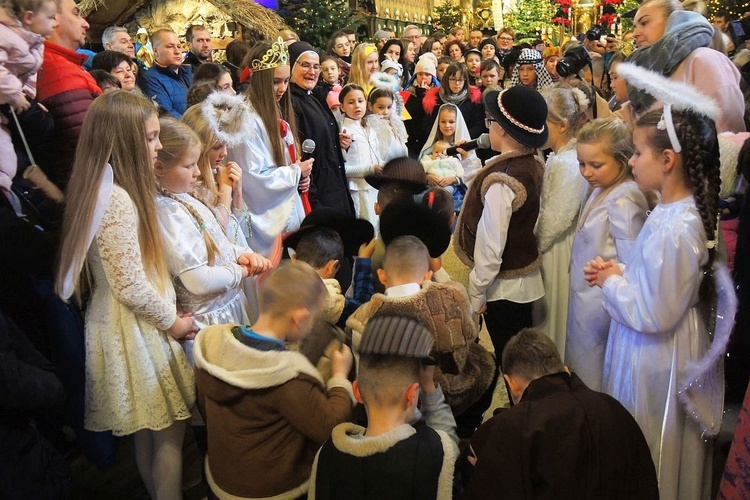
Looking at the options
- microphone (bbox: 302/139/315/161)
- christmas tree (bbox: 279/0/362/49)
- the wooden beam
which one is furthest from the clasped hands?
the wooden beam

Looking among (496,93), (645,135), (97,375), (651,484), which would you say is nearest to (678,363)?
(651,484)

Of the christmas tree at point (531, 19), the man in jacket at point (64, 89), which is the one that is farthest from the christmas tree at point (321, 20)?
the man in jacket at point (64, 89)

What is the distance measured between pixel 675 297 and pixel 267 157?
2356 millimetres

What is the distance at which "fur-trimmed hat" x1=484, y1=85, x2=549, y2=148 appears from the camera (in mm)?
2867

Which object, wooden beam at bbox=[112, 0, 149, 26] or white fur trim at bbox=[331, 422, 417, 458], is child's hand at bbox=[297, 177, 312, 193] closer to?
white fur trim at bbox=[331, 422, 417, 458]

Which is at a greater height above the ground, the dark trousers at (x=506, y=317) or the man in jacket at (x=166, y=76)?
the man in jacket at (x=166, y=76)

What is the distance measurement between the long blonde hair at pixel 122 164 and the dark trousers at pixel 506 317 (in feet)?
5.18

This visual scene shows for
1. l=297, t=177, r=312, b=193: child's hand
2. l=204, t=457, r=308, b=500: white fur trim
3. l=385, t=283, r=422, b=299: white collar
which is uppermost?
l=385, t=283, r=422, b=299: white collar

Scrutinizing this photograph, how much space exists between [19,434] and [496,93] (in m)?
2.38

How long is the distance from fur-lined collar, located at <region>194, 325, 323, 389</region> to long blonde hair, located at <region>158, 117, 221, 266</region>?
63cm

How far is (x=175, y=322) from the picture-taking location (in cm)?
225

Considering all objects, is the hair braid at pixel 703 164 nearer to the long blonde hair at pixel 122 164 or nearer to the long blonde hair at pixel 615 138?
the long blonde hair at pixel 615 138

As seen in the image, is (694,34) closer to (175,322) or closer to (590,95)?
(590,95)

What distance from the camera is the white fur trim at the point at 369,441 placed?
1673 millimetres
